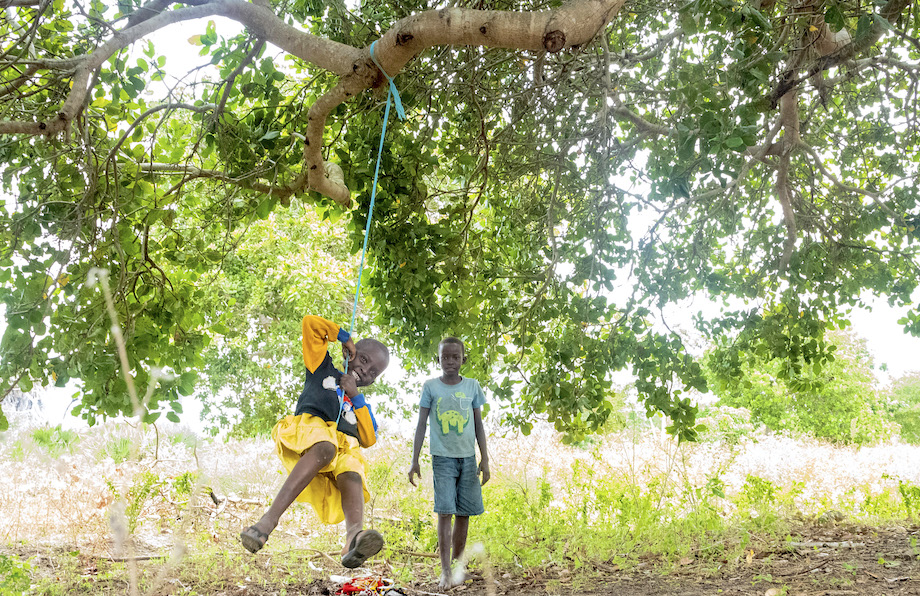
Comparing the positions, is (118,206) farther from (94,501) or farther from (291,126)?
(94,501)

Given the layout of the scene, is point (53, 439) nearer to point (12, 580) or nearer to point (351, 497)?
point (12, 580)

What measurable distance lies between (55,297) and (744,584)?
171 inches

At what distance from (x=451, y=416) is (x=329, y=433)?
4.37ft

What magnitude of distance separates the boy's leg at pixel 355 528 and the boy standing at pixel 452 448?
3.55 ft

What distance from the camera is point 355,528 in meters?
3.05

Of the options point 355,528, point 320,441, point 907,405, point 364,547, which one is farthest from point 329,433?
point 907,405

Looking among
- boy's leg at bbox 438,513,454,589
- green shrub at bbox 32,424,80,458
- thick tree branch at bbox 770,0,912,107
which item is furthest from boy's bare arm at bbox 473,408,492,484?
green shrub at bbox 32,424,80,458

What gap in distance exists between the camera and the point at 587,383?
14.5 feet

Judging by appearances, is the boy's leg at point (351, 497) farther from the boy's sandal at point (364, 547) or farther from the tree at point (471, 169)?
the tree at point (471, 169)

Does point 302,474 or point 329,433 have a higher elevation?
point 329,433

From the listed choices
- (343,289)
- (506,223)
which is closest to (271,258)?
(343,289)

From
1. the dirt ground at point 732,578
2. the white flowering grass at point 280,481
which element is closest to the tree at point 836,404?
the white flowering grass at point 280,481

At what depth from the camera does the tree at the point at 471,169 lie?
2.93 metres

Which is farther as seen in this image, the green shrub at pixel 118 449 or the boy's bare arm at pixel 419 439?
the green shrub at pixel 118 449
